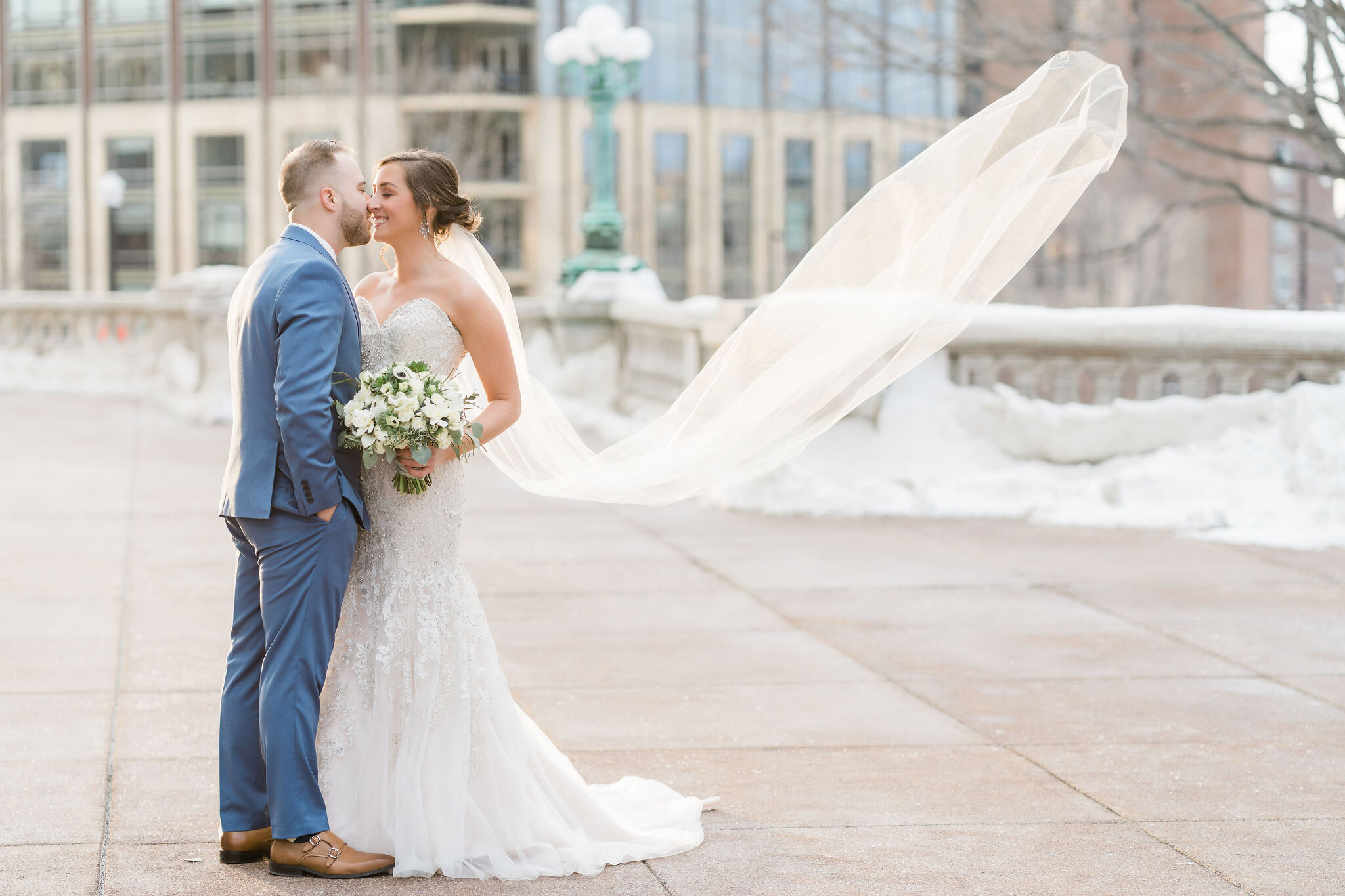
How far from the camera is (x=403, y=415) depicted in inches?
169

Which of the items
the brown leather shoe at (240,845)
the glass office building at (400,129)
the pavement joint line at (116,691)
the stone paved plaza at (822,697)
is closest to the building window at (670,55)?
the glass office building at (400,129)

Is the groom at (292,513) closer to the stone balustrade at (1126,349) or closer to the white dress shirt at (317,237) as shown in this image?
the white dress shirt at (317,237)

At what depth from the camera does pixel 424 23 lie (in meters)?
64.1

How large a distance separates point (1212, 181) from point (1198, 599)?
13.2ft

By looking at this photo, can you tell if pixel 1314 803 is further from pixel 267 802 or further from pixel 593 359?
pixel 593 359

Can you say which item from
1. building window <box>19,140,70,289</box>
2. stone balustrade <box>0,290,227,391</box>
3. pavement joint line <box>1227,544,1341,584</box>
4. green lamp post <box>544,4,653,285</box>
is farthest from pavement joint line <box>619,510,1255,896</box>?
building window <box>19,140,70,289</box>

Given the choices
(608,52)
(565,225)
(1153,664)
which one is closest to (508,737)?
(1153,664)

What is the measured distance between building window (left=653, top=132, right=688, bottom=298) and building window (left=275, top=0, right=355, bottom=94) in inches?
526

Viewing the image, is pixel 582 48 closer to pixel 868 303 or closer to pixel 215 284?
pixel 215 284

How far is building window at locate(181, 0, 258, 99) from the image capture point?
219 ft

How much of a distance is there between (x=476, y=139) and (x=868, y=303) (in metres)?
58.5

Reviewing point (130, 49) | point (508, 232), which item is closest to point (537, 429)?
point (508, 232)

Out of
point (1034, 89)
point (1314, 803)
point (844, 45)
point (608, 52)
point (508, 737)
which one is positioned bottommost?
point (1314, 803)

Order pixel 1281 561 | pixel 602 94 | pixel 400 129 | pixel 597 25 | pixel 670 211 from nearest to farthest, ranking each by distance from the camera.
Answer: pixel 1281 561
pixel 597 25
pixel 602 94
pixel 400 129
pixel 670 211
